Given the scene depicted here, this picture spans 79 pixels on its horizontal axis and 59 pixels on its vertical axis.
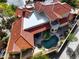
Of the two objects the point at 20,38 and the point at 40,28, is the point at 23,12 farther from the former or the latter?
the point at 20,38

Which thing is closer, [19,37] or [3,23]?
[19,37]

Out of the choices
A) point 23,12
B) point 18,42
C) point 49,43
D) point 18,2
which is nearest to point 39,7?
point 23,12

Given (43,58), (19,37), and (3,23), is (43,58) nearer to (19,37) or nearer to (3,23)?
(19,37)

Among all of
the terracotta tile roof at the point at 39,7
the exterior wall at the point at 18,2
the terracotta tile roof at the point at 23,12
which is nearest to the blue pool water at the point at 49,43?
the terracotta tile roof at the point at 39,7

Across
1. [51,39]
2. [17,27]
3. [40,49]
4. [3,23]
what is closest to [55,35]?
[51,39]

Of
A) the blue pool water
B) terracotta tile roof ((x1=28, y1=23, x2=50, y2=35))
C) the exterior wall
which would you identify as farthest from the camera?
the exterior wall

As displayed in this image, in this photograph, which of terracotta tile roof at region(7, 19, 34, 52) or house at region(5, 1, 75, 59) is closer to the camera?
terracotta tile roof at region(7, 19, 34, 52)

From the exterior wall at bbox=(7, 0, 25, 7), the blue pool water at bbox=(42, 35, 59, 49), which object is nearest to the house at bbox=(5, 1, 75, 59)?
the blue pool water at bbox=(42, 35, 59, 49)

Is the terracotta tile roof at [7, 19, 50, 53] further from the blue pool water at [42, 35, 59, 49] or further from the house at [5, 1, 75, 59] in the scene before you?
the blue pool water at [42, 35, 59, 49]

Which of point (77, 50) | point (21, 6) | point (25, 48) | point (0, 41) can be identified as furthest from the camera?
point (21, 6)
